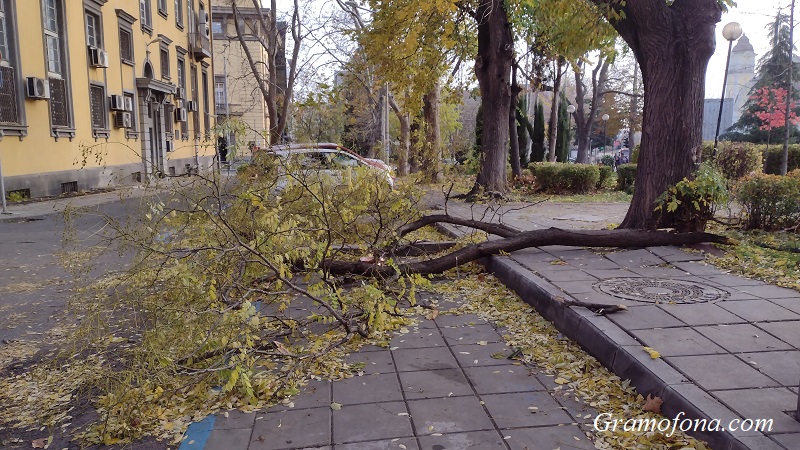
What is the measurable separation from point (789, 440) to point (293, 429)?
2364 mm

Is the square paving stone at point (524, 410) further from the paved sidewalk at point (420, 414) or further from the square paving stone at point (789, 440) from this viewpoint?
the square paving stone at point (789, 440)

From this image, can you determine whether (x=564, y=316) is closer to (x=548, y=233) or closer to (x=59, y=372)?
(x=548, y=233)

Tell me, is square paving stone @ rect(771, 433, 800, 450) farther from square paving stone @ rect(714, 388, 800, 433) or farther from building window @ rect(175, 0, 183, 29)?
building window @ rect(175, 0, 183, 29)

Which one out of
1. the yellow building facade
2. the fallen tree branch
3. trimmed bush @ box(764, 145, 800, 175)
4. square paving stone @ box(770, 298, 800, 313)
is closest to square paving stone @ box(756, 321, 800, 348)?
square paving stone @ box(770, 298, 800, 313)

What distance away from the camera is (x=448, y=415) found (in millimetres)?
3346

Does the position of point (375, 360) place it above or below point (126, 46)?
below

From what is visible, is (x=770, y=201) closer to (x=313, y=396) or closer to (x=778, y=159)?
(x=313, y=396)

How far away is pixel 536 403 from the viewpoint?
346cm

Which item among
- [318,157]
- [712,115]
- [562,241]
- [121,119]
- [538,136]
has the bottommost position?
[562,241]

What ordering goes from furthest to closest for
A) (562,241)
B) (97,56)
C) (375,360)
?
1. (97,56)
2. (562,241)
3. (375,360)

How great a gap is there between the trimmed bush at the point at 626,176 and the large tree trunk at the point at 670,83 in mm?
10128

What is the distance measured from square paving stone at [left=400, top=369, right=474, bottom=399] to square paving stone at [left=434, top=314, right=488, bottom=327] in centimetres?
108

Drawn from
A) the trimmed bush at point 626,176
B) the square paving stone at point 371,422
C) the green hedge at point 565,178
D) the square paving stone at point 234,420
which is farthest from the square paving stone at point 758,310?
the trimmed bush at point 626,176

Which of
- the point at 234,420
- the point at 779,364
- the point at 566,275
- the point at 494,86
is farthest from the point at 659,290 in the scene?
the point at 494,86
